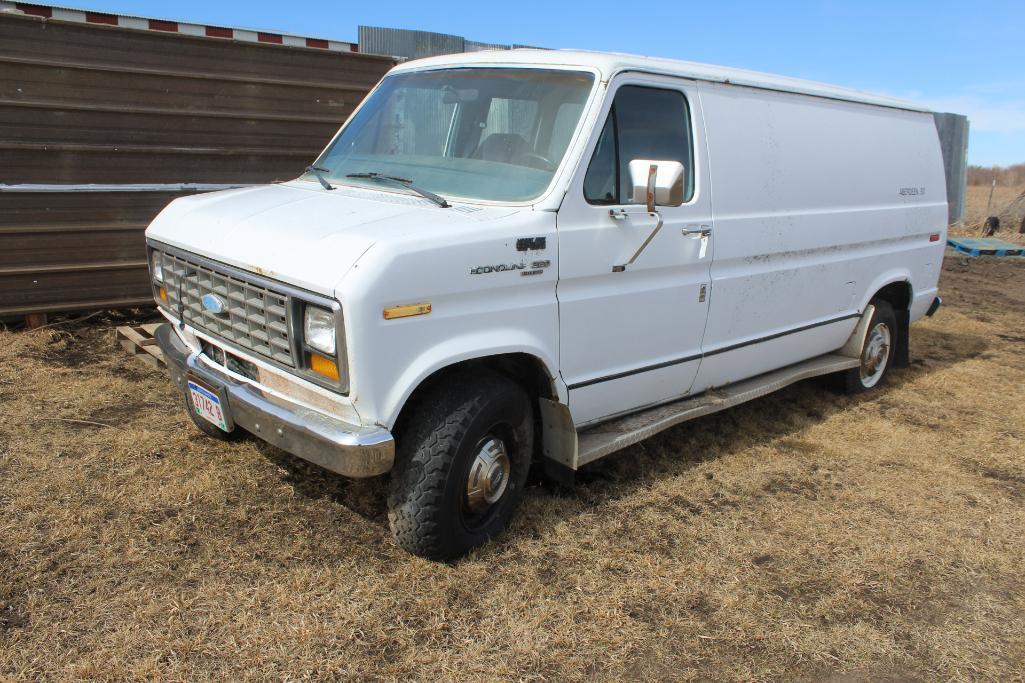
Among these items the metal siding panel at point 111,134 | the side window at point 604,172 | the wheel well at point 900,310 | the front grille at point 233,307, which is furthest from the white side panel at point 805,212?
the metal siding panel at point 111,134

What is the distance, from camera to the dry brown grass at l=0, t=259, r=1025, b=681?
2.92 metres

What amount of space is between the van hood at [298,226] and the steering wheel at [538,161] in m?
0.34

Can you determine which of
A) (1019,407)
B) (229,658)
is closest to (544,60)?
(229,658)

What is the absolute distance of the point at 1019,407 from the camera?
6.12m

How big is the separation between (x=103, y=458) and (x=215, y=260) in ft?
5.01

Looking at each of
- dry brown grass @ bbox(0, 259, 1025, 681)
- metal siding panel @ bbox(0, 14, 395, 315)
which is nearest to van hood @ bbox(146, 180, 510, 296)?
dry brown grass @ bbox(0, 259, 1025, 681)

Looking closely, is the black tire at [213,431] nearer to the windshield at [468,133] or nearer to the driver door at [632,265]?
the windshield at [468,133]

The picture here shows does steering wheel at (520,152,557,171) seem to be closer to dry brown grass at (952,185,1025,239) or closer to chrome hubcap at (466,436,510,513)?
chrome hubcap at (466,436,510,513)

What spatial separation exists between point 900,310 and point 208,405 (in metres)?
5.33

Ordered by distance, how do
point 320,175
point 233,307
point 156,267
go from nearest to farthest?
point 233,307 → point 156,267 → point 320,175

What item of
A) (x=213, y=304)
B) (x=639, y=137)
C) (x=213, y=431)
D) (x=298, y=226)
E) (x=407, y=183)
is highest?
(x=639, y=137)

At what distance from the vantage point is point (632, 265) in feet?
12.6

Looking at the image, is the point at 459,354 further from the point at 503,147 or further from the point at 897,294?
the point at 897,294

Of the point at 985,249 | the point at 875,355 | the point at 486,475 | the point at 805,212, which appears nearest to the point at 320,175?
the point at 486,475
